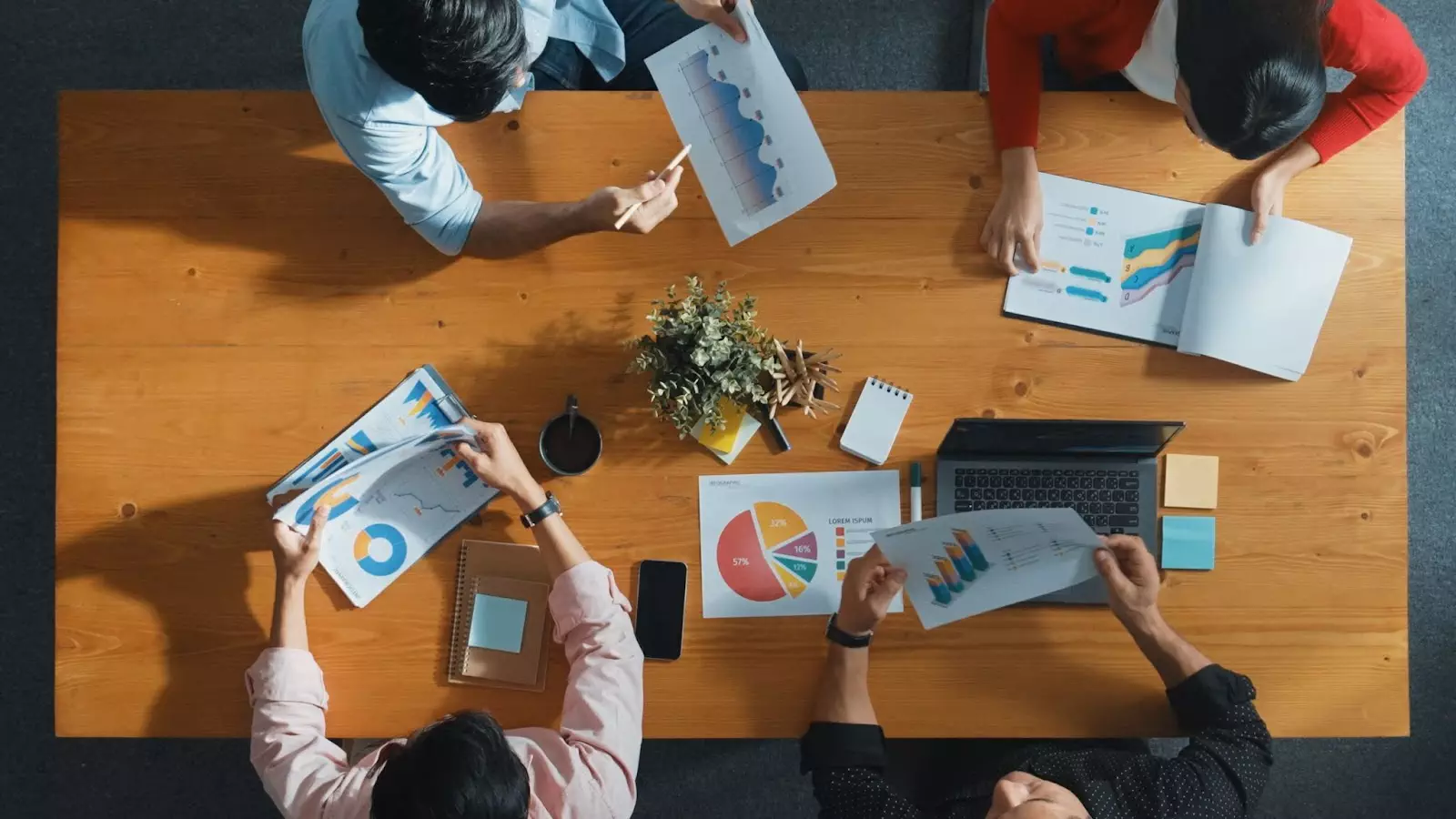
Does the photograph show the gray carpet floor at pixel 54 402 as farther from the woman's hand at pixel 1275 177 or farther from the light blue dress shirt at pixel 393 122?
the light blue dress shirt at pixel 393 122

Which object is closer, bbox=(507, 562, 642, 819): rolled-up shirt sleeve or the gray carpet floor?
bbox=(507, 562, 642, 819): rolled-up shirt sleeve

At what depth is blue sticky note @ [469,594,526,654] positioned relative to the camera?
1263mm

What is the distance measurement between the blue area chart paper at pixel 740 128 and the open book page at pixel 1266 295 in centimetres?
58

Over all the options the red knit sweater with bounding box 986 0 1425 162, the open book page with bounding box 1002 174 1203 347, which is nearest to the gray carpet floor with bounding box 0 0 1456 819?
the red knit sweater with bounding box 986 0 1425 162

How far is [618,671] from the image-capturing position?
1209mm

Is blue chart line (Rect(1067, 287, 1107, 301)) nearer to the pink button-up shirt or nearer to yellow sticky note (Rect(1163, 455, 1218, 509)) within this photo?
yellow sticky note (Rect(1163, 455, 1218, 509))

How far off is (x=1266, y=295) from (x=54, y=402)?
2.27m

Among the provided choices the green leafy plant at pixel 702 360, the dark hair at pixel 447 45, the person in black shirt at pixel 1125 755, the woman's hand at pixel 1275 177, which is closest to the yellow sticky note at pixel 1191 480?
the person in black shirt at pixel 1125 755

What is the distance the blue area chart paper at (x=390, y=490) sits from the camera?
1.26m

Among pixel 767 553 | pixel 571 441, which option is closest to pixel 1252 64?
pixel 767 553

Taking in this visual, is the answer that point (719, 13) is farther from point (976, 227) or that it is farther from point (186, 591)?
point (186, 591)

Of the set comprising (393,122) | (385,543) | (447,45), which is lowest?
(385,543)

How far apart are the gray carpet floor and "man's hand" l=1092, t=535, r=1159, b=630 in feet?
2.84

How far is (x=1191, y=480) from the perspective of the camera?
129 cm
